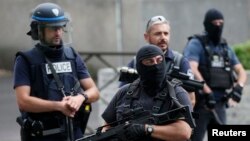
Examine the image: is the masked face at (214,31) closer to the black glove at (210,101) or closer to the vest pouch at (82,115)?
the black glove at (210,101)

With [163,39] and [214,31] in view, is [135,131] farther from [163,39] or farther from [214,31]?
[214,31]

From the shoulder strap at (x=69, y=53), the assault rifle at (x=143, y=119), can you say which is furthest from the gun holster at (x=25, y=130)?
the assault rifle at (x=143, y=119)

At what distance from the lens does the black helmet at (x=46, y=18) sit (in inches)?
241

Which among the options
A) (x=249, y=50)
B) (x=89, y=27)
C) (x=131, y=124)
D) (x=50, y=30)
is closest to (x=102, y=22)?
(x=89, y=27)

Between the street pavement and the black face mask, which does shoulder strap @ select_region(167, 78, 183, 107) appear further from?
the street pavement

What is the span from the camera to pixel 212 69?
27.5 feet

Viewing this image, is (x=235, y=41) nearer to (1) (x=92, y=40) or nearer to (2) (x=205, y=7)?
(2) (x=205, y=7)

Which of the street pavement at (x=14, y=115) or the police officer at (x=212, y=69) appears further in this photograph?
the street pavement at (x=14, y=115)

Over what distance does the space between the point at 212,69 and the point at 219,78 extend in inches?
4.8

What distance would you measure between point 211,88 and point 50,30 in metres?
2.80

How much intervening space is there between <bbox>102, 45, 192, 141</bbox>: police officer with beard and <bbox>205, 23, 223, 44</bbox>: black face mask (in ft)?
10.4

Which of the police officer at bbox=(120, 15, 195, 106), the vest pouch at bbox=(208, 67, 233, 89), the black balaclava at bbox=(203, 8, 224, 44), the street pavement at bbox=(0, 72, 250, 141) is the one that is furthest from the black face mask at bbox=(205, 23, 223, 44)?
the street pavement at bbox=(0, 72, 250, 141)

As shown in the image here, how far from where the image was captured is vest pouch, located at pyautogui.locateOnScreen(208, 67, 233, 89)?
330 inches

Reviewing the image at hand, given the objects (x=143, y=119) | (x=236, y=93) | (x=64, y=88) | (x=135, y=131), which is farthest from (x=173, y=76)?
(x=236, y=93)
